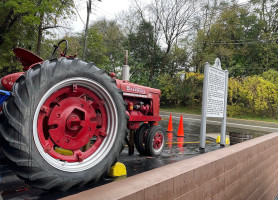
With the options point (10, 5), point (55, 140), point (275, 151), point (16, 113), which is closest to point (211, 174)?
point (55, 140)

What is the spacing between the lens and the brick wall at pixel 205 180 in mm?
2031

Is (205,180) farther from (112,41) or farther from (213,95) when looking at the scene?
(112,41)

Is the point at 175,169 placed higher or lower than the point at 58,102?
lower

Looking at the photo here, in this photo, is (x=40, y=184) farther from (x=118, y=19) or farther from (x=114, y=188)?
(x=118, y=19)

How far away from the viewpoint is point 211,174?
3.19 metres

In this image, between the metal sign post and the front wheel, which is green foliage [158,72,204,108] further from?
the front wheel

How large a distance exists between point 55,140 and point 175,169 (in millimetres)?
1312

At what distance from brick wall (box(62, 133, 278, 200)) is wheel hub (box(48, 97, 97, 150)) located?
74 centimetres

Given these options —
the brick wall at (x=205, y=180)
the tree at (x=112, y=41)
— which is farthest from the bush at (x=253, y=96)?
the brick wall at (x=205, y=180)

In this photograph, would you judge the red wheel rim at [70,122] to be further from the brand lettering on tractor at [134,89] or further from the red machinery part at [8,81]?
the brand lettering on tractor at [134,89]

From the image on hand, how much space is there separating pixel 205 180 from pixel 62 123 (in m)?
1.86

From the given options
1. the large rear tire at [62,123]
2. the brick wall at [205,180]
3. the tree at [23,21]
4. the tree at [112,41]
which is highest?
the tree at [112,41]

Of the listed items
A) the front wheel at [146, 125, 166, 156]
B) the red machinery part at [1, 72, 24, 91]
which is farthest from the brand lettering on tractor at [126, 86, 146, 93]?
the red machinery part at [1, 72, 24, 91]

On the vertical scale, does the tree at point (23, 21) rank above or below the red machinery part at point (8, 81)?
above
